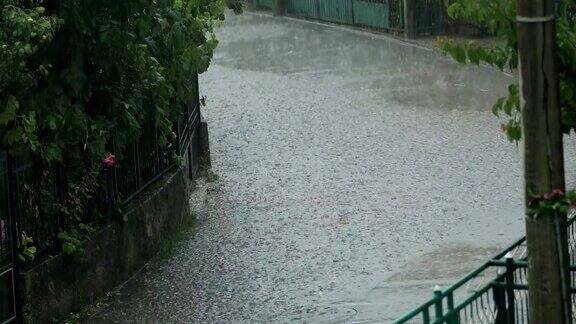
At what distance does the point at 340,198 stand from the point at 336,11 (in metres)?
15.9

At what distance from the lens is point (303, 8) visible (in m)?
31.9

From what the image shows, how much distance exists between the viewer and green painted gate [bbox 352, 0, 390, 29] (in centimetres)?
2783

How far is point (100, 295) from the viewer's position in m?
11.6

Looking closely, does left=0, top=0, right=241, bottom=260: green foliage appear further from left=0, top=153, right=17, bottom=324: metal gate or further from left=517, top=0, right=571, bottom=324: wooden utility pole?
left=517, top=0, right=571, bottom=324: wooden utility pole

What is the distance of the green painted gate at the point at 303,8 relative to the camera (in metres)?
31.2

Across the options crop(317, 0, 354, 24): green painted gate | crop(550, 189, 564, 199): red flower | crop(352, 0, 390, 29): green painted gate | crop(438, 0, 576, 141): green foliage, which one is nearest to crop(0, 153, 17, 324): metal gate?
crop(438, 0, 576, 141): green foliage

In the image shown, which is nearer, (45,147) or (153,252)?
(45,147)

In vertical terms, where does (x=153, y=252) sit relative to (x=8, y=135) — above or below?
below

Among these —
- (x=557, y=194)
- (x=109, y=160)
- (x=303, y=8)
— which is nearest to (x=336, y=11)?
(x=303, y=8)

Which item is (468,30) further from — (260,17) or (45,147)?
(45,147)

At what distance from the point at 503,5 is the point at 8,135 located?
4.55 m

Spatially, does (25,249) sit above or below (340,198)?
above

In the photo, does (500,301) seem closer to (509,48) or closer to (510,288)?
(510,288)

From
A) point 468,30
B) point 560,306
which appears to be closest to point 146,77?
point 560,306
